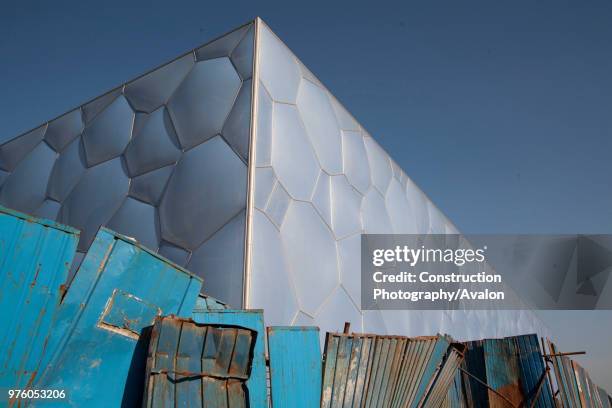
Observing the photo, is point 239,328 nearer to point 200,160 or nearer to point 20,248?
point 20,248

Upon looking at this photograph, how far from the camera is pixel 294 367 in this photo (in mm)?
4926

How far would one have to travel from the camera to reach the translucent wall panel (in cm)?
695

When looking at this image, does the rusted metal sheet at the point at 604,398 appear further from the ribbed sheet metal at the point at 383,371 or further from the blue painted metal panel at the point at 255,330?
the blue painted metal panel at the point at 255,330

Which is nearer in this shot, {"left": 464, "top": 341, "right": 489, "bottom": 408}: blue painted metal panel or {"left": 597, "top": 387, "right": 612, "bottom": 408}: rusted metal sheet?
{"left": 464, "top": 341, "right": 489, "bottom": 408}: blue painted metal panel

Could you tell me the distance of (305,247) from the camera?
756 centimetres

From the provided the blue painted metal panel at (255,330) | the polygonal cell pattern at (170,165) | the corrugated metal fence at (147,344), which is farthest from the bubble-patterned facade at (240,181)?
the corrugated metal fence at (147,344)

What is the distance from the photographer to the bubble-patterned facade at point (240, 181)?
6908 millimetres

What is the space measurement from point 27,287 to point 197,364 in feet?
4.49

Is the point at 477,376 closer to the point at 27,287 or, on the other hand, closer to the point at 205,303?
the point at 205,303

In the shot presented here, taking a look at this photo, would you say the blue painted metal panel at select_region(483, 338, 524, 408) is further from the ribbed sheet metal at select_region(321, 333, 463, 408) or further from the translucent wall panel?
the translucent wall panel

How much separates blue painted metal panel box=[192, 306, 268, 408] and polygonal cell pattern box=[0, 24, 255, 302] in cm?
141

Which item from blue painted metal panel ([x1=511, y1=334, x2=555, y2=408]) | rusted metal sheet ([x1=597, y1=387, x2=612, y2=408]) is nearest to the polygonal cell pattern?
blue painted metal panel ([x1=511, y1=334, x2=555, y2=408])

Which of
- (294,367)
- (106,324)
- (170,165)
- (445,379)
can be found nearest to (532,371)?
(445,379)

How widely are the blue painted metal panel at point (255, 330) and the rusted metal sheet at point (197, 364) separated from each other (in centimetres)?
22
